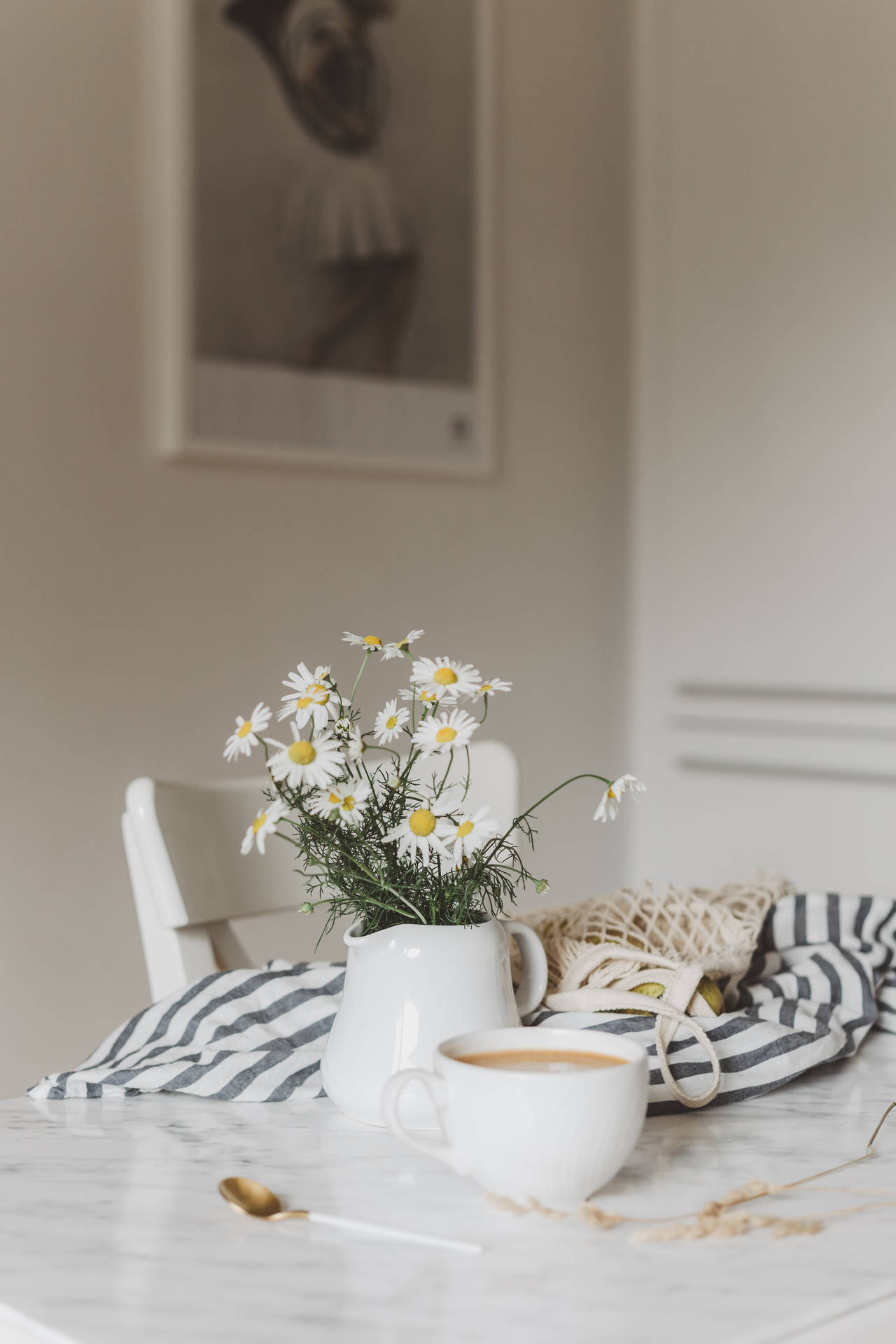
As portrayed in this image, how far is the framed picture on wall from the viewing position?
6.01 feet

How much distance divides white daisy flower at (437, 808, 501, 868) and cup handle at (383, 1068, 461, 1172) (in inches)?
4.8

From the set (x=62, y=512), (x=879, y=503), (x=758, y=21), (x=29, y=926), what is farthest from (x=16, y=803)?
(x=758, y=21)

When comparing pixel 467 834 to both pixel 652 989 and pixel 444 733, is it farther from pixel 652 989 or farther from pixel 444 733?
pixel 652 989

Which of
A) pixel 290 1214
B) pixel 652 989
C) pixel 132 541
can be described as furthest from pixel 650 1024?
pixel 132 541

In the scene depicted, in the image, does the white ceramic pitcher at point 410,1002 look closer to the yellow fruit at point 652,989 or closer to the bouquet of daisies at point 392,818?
the bouquet of daisies at point 392,818

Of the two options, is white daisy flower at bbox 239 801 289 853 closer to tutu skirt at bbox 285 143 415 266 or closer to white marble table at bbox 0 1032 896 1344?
white marble table at bbox 0 1032 896 1344

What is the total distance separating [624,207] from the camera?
245cm

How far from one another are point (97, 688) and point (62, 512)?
0.75 feet

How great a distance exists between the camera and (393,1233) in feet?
1.94

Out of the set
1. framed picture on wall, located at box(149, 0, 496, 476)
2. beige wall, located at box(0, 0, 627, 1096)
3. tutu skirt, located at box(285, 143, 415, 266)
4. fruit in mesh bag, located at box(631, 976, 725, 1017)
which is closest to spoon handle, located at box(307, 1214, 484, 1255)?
fruit in mesh bag, located at box(631, 976, 725, 1017)

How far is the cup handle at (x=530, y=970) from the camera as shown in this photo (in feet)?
2.64

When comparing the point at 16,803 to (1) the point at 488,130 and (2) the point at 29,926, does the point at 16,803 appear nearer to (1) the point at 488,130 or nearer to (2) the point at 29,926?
(2) the point at 29,926

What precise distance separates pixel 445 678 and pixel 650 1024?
0.83 ft

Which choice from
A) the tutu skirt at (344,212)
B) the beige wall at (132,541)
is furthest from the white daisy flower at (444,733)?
the tutu skirt at (344,212)
